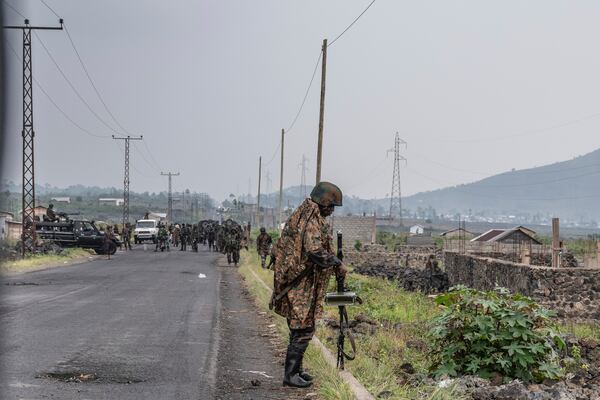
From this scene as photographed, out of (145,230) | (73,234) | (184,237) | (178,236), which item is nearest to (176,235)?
(178,236)

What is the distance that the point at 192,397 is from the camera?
773cm

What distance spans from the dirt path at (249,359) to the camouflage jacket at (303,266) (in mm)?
787

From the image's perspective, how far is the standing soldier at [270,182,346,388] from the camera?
8047mm

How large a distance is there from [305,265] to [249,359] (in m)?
2.81

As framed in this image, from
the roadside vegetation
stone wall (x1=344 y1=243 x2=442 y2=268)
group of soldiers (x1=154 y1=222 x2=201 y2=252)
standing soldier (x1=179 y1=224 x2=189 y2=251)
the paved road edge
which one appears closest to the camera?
the paved road edge

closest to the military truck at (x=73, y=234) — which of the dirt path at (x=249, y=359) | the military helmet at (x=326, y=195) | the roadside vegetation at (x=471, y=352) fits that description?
the dirt path at (x=249, y=359)

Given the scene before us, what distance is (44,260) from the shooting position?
37.0 m

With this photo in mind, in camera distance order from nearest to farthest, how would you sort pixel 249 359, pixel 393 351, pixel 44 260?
pixel 249 359, pixel 393 351, pixel 44 260

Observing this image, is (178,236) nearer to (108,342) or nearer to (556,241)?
(556,241)

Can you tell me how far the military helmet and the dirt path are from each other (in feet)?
6.02

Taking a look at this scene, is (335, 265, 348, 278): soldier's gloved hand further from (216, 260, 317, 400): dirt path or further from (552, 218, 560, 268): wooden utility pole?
(552, 218, 560, 268): wooden utility pole

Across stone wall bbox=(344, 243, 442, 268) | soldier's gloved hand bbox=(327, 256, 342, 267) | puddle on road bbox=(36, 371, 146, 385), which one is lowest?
stone wall bbox=(344, 243, 442, 268)

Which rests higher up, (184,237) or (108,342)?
(108,342)

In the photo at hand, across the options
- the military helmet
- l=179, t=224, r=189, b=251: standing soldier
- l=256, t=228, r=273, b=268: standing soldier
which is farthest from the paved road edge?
l=179, t=224, r=189, b=251: standing soldier
